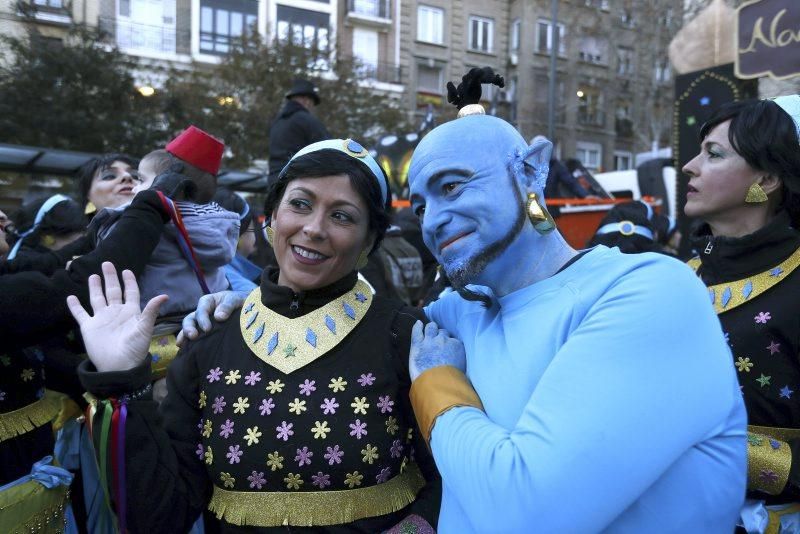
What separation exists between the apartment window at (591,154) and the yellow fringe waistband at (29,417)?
30187mm

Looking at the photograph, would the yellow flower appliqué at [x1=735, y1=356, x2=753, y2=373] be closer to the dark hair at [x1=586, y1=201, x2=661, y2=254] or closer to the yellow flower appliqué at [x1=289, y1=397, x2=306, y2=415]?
the yellow flower appliqué at [x1=289, y1=397, x2=306, y2=415]

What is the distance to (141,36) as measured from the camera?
21297 mm

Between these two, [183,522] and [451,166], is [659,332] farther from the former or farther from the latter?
[183,522]

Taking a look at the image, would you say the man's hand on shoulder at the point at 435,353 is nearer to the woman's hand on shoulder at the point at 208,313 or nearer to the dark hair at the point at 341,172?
the dark hair at the point at 341,172

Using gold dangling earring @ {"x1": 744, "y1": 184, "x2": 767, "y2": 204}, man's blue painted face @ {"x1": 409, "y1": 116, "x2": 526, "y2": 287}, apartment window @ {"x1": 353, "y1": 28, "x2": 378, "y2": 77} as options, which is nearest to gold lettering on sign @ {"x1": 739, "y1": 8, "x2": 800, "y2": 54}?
gold dangling earring @ {"x1": 744, "y1": 184, "x2": 767, "y2": 204}

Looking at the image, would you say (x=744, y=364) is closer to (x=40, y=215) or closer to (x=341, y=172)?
(x=341, y=172)

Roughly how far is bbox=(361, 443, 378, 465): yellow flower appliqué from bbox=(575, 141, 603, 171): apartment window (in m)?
30.4

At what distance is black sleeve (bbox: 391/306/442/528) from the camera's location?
170 centimetres

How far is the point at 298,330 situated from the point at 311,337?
0.05m

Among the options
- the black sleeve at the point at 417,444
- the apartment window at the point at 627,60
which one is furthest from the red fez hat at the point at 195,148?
the apartment window at the point at 627,60

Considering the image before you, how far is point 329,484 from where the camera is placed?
1.62 metres

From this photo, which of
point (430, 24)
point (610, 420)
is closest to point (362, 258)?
point (610, 420)

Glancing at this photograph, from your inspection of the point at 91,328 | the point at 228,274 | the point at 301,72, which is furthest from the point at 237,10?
the point at 91,328

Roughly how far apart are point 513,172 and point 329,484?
0.92m
